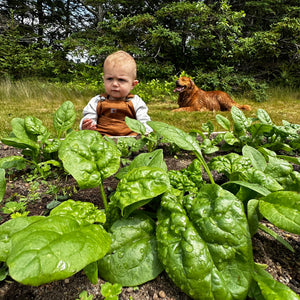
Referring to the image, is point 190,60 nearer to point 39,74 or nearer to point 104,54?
point 104,54

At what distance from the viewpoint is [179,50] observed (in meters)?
8.78

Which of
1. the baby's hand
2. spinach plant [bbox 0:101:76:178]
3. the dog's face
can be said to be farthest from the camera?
the dog's face

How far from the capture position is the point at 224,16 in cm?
682

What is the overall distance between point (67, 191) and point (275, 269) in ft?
3.55

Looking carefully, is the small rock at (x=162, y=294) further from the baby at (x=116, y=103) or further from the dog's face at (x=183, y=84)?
the dog's face at (x=183, y=84)

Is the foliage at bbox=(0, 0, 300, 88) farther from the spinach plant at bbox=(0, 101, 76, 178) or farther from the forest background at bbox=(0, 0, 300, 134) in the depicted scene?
the spinach plant at bbox=(0, 101, 76, 178)

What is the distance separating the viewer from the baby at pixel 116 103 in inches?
86.4

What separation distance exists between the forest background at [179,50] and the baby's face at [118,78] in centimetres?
361

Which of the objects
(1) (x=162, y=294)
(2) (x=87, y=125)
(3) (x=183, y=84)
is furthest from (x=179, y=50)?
(1) (x=162, y=294)

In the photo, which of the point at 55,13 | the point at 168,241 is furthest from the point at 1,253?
the point at 55,13

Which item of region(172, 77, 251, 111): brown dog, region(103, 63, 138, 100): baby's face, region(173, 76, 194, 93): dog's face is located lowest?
region(172, 77, 251, 111): brown dog

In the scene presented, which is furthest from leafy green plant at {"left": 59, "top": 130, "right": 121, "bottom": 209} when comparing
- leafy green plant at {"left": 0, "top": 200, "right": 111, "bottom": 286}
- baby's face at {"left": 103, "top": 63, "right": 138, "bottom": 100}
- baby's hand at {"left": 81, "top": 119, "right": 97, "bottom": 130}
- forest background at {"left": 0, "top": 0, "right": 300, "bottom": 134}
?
forest background at {"left": 0, "top": 0, "right": 300, "bottom": 134}

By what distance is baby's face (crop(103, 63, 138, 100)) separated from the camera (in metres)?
2.18

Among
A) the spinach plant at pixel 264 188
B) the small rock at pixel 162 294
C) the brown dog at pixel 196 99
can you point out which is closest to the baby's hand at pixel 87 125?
the spinach plant at pixel 264 188
